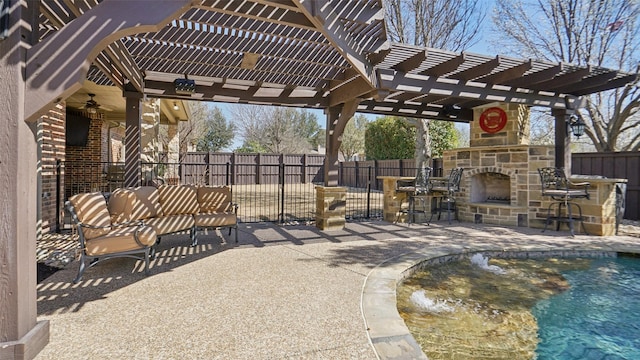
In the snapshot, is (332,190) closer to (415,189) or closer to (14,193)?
(415,189)

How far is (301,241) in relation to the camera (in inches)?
195

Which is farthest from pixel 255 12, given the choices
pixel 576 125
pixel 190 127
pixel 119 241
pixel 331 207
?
pixel 190 127

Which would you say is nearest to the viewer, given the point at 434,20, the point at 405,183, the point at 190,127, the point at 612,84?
the point at 612,84

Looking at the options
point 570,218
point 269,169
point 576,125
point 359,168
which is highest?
point 576,125

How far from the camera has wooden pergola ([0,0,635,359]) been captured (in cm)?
185

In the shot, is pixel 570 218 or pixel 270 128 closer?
pixel 570 218


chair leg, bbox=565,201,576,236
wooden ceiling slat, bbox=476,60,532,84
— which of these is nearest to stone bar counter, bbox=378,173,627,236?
chair leg, bbox=565,201,576,236

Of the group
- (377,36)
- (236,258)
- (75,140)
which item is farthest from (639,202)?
(75,140)

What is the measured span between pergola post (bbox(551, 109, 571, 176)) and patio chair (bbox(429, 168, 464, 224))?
1.82m

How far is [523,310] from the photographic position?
2.81 meters

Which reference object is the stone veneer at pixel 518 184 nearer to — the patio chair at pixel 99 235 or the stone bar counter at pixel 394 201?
the stone bar counter at pixel 394 201

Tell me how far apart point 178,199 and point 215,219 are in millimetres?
648

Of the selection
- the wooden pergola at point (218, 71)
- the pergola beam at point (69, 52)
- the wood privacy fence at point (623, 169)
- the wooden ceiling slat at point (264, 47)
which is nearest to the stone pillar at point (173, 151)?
the wooden pergola at point (218, 71)

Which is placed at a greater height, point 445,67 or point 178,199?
point 445,67
